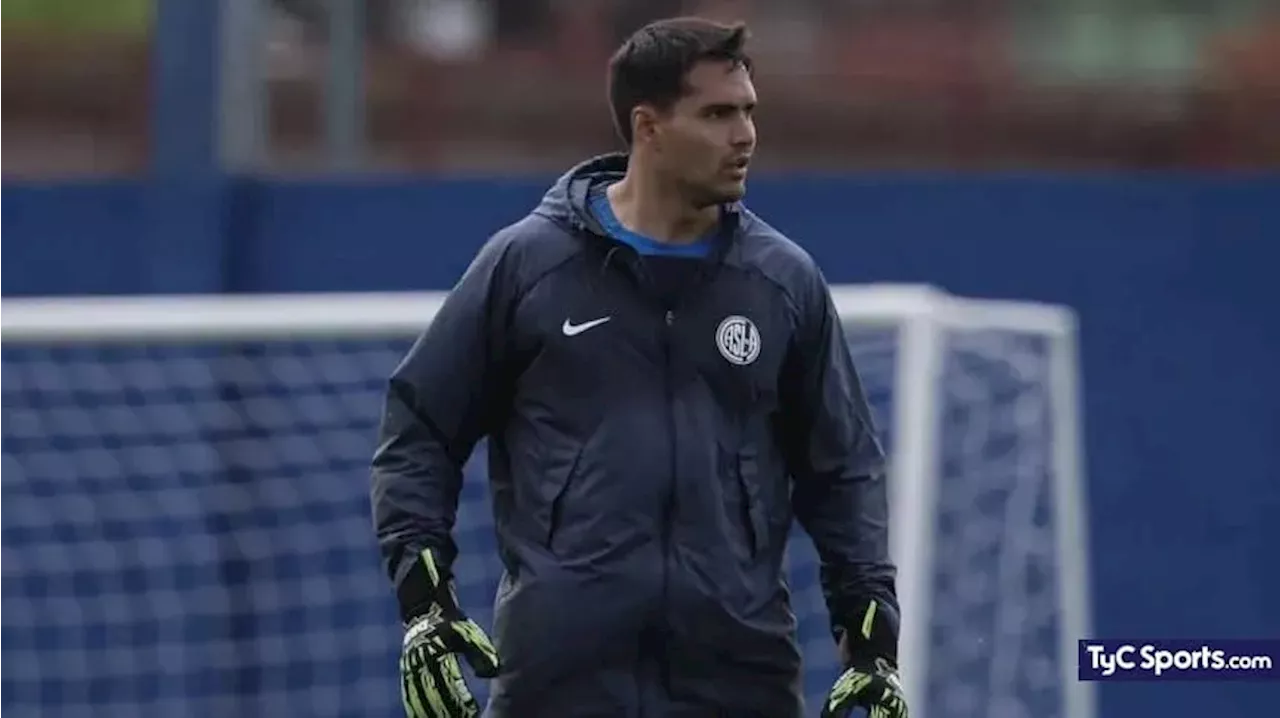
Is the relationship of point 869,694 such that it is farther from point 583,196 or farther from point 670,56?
point 670,56

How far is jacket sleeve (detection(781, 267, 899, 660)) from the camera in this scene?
3.52 metres

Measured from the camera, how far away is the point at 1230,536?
6832 mm

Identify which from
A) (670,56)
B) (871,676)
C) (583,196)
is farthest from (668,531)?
(670,56)

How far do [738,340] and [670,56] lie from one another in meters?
0.42

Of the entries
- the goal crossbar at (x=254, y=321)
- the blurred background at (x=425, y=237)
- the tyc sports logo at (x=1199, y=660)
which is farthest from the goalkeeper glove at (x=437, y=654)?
the tyc sports logo at (x=1199, y=660)

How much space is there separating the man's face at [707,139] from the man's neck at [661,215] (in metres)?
0.03

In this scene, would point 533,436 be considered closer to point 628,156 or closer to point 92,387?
point 628,156

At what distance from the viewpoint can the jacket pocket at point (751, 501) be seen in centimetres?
341

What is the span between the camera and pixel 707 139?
3443 mm

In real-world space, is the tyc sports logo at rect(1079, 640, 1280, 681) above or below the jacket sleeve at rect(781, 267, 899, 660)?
below

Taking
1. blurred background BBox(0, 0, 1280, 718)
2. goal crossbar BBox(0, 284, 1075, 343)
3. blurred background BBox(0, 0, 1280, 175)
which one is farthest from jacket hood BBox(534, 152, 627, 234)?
blurred background BBox(0, 0, 1280, 175)

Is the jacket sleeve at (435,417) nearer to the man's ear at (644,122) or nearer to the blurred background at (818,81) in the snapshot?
the man's ear at (644,122)

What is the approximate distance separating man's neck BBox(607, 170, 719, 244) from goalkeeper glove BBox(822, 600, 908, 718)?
60 centimetres

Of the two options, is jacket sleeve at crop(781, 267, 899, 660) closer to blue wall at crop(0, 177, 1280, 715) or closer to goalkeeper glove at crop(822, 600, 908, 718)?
goalkeeper glove at crop(822, 600, 908, 718)
